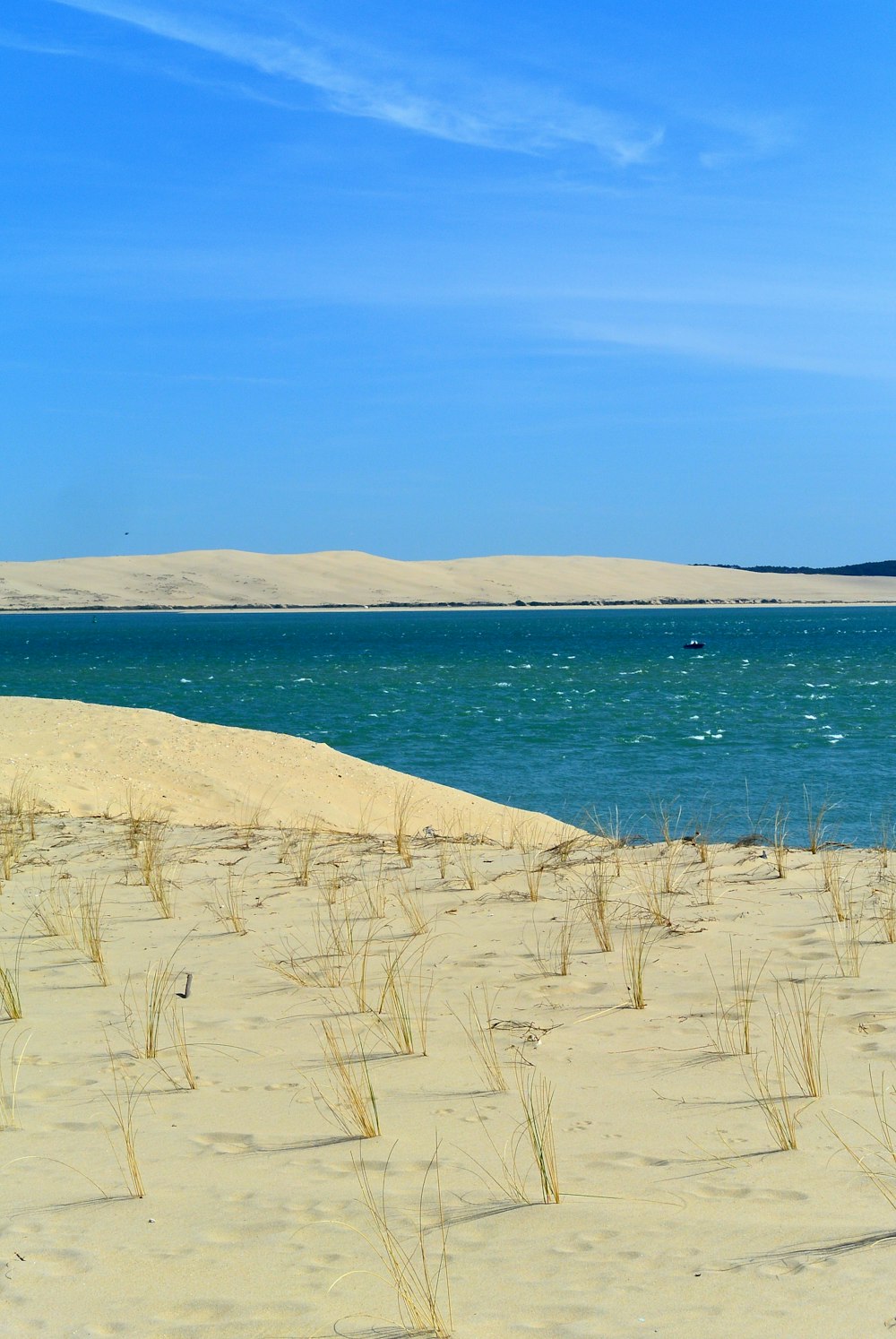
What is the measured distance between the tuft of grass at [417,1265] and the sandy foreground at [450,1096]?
16 millimetres

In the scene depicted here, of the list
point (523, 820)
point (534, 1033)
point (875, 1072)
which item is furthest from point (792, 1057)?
point (523, 820)

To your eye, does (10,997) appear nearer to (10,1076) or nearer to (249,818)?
(10,1076)

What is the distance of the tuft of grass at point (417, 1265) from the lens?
9.29 feet

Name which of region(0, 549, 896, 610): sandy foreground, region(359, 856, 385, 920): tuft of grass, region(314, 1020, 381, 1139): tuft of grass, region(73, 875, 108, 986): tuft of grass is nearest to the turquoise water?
region(359, 856, 385, 920): tuft of grass

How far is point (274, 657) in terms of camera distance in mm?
56406

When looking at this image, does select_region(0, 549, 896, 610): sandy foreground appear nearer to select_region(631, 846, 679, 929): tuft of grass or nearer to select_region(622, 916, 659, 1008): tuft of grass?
select_region(631, 846, 679, 929): tuft of grass

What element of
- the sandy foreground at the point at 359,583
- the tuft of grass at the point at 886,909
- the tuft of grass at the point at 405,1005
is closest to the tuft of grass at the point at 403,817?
the tuft of grass at the point at 405,1005

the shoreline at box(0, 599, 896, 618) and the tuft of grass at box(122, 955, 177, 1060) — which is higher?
the shoreline at box(0, 599, 896, 618)

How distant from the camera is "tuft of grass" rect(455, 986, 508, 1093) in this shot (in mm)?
4449

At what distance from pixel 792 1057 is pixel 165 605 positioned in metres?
145

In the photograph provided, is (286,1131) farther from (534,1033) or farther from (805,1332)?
(805,1332)

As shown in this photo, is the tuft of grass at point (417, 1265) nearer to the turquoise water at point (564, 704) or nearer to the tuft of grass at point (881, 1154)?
the tuft of grass at point (881, 1154)

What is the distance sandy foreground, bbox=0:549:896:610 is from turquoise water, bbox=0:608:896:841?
68045 mm

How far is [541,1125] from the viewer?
13.2ft
